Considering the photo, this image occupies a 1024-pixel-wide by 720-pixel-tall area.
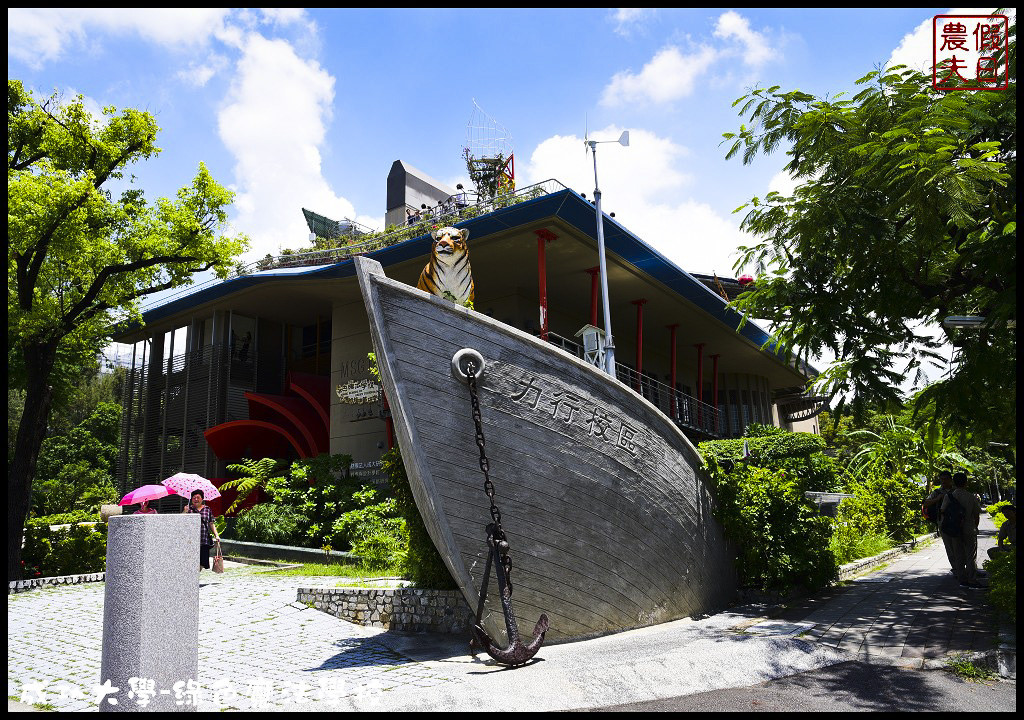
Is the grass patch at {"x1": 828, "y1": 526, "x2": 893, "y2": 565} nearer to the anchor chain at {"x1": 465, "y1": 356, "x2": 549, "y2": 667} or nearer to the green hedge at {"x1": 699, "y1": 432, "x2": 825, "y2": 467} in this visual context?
the green hedge at {"x1": 699, "y1": 432, "x2": 825, "y2": 467}

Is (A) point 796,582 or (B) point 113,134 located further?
(B) point 113,134

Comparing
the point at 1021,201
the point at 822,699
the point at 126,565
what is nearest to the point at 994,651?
the point at 822,699

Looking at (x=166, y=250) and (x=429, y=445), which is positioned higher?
(x=166, y=250)

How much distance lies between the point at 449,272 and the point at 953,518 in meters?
7.86

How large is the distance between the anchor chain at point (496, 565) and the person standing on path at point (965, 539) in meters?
6.92

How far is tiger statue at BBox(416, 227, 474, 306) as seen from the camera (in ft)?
20.8

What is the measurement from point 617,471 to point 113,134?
38.8 feet

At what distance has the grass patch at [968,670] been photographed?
16.3ft

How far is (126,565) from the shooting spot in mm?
4160

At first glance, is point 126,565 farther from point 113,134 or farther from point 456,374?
point 113,134

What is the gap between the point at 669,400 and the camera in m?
22.4

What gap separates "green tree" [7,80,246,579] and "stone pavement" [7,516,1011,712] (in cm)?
489

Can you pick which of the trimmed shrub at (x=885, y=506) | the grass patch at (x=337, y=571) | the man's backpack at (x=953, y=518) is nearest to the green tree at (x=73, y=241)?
the grass patch at (x=337, y=571)

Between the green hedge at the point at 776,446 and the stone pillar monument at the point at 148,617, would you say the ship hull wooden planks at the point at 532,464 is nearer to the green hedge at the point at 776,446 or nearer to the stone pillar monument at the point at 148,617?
the stone pillar monument at the point at 148,617
